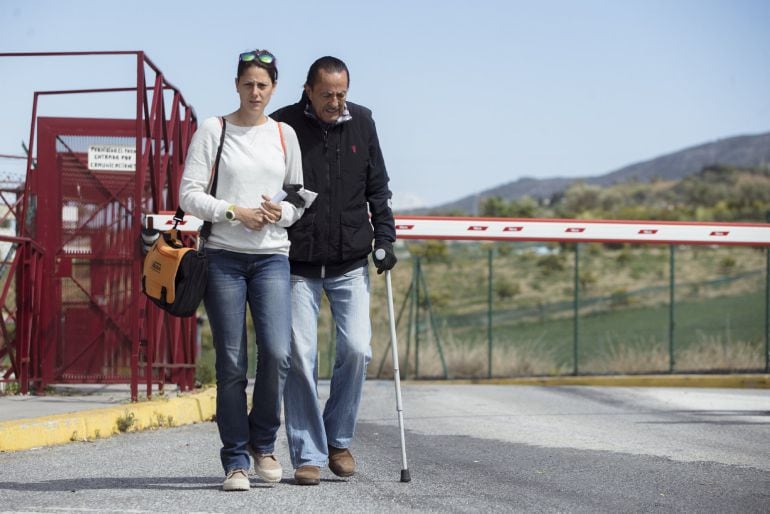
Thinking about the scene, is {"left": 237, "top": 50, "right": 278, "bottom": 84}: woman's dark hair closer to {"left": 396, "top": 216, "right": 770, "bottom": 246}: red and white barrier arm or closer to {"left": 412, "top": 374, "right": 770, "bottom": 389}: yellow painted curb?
{"left": 396, "top": 216, "right": 770, "bottom": 246}: red and white barrier arm

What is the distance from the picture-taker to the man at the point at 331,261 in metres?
6.88

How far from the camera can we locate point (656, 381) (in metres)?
18.6

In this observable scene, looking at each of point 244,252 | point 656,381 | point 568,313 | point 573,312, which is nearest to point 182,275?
point 244,252

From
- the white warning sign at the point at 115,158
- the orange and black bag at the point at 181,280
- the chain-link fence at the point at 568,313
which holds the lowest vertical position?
the chain-link fence at the point at 568,313

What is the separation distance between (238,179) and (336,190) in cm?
60

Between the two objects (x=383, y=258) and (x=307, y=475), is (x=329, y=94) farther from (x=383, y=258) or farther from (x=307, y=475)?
(x=307, y=475)

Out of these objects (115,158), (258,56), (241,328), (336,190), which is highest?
(258,56)

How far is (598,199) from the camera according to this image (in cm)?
10112

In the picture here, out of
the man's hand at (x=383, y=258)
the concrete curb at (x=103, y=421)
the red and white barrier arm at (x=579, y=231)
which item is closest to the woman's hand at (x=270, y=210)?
the man's hand at (x=383, y=258)

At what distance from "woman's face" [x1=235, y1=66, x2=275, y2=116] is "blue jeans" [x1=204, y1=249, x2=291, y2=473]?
2.45 feet

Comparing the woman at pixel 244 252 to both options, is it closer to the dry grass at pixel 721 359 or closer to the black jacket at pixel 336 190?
the black jacket at pixel 336 190

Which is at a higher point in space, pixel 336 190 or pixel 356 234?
pixel 336 190

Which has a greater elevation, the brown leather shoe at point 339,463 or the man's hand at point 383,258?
the man's hand at point 383,258

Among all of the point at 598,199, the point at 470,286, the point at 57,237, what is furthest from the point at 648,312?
the point at 598,199
